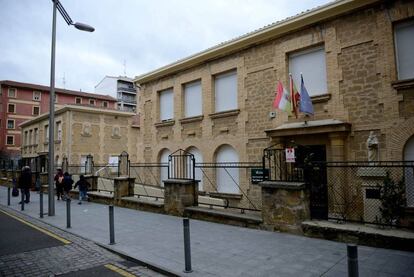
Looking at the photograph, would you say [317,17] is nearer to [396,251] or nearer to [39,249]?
[396,251]

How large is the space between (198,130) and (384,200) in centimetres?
926

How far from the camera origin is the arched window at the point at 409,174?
8.66 m

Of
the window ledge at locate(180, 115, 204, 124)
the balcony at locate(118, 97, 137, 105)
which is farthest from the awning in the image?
the balcony at locate(118, 97, 137, 105)

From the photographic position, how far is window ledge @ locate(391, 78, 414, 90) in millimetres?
8692

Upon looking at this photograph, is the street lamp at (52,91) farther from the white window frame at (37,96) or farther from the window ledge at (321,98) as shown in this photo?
the white window frame at (37,96)

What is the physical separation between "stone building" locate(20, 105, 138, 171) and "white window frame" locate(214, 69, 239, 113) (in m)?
17.9

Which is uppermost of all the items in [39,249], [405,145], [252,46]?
[252,46]

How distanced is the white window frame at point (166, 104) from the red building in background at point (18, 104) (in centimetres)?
3022

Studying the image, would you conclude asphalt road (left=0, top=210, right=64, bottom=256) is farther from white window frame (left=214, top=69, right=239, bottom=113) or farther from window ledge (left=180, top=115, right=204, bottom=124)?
white window frame (left=214, top=69, right=239, bottom=113)

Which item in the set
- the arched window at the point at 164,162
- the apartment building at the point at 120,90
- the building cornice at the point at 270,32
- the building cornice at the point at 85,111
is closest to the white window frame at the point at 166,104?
the building cornice at the point at 270,32

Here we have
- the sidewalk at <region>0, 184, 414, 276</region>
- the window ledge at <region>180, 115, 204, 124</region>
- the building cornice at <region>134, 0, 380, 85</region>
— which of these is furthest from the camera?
the window ledge at <region>180, 115, 204, 124</region>

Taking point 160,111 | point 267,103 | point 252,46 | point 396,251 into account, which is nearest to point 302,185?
point 396,251

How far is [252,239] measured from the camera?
706 cm

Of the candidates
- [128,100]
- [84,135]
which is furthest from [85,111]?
[128,100]
